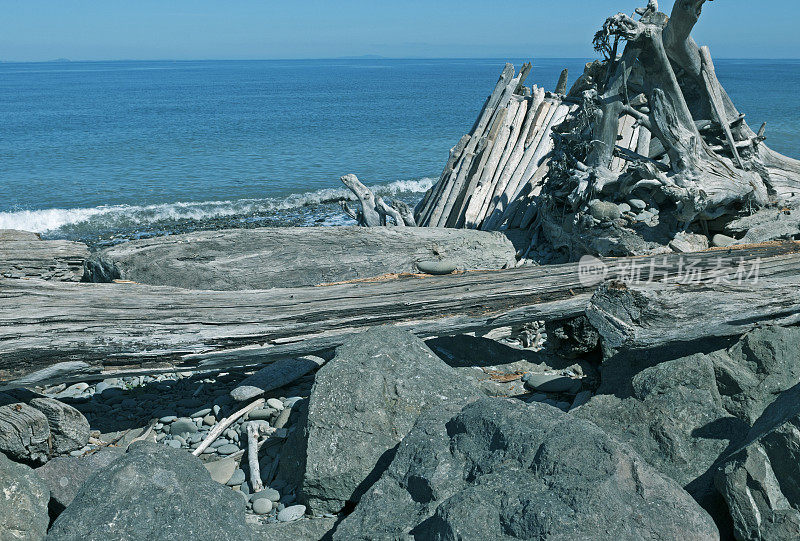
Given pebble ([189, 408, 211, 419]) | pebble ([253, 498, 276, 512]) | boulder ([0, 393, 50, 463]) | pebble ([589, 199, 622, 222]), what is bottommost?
pebble ([189, 408, 211, 419])

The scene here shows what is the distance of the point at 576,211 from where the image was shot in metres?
7.11

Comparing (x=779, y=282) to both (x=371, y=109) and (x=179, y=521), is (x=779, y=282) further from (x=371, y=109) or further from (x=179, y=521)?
(x=371, y=109)

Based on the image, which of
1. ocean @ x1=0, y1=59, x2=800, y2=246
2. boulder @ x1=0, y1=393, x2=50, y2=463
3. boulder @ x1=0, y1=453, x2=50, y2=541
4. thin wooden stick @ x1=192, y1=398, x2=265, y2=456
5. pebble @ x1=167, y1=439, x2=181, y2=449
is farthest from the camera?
ocean @ x1=0, y1=59, x2=800, y2=246

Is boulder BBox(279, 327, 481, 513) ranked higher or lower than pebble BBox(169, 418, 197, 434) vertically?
higher

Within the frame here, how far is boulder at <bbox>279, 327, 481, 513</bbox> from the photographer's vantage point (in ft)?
11.4

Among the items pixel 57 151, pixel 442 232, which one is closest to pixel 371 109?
pixel 57 151

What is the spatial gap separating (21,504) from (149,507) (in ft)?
3.04

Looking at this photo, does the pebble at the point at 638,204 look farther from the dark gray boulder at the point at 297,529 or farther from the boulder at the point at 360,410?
the dark gray boulder at the point at 297,529

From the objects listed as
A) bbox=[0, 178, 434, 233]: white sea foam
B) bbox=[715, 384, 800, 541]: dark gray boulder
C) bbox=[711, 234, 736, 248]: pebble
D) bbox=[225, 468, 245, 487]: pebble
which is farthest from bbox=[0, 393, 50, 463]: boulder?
bbox=[0, 178, 434, 233]: white sea foam

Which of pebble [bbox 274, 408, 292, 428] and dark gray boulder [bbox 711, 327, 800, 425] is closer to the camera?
dark gray boulder [bbox 711, 327, 800, 425]

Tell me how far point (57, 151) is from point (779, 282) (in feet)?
95.6

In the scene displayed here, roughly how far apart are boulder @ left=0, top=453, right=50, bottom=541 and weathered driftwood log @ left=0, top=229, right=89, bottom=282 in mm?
3476

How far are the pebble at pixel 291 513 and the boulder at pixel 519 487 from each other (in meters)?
0.72

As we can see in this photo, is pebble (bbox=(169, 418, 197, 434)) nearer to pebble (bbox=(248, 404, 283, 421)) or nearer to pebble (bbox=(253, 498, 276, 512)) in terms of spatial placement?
pebble (bbox=(248, 404, 283, 421))
